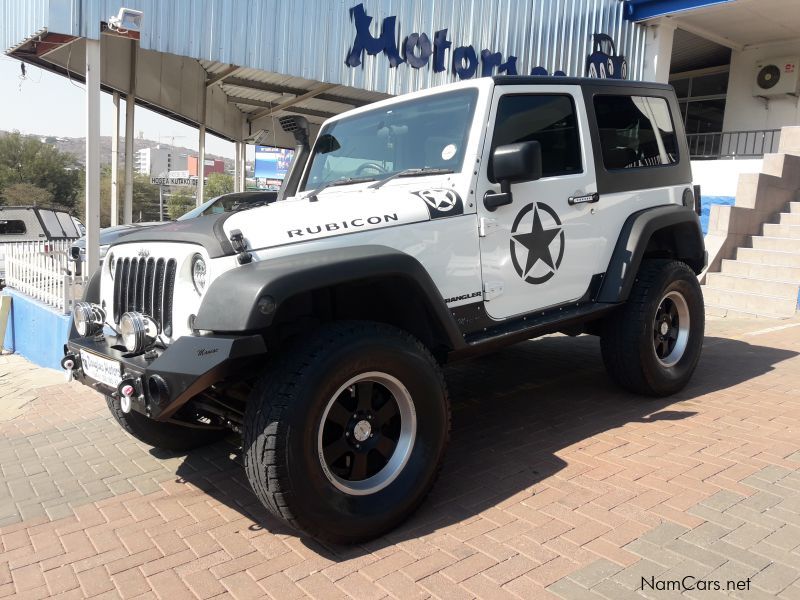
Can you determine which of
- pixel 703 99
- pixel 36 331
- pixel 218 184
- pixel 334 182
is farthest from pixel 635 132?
pixel 218 184

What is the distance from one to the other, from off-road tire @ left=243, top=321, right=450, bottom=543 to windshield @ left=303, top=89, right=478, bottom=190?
117 cm

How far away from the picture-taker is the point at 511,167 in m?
3.27

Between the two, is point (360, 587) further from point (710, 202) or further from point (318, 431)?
point (710, 202)

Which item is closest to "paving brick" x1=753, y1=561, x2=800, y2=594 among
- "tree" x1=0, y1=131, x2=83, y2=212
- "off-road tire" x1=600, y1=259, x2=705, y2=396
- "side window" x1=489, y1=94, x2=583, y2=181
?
"off-road tire" x1=600, y1=259, x2=705, y2=396

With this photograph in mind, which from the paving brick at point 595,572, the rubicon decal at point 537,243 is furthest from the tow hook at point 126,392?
the rubicon decal at point 537,243

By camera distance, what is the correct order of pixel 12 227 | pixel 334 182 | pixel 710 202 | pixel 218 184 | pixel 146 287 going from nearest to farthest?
pixel 146 287
pixel 334 182
pixel 710 202
pixel 12 227
pixel 218 184

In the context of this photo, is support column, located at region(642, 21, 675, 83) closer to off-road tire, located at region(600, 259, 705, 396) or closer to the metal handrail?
the metal handrail

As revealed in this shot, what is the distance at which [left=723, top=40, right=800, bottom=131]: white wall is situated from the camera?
14.5m

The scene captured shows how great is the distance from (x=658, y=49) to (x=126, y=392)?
1319 cm

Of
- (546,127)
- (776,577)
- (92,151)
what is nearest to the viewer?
(776,577)

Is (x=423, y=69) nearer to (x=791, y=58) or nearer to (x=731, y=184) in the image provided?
(x=731, y=184)

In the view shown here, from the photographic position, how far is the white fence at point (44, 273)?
6863 mm

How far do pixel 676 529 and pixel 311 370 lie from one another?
171cm

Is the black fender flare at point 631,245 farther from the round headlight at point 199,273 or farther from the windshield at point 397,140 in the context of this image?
the round headlight at point 199,273
